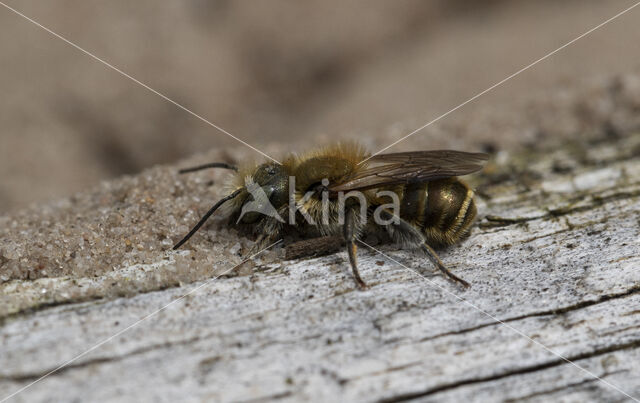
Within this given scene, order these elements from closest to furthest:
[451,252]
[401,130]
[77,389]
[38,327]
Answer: [77,389], [38,327], [451,252], [401,130]

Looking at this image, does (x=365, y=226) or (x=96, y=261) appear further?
(x=365, y=226)

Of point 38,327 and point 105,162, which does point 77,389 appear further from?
point 105,162

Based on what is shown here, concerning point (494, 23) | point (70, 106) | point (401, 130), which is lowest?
point (401, 130)

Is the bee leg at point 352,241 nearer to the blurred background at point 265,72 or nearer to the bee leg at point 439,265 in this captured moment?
the bee leg at point 439,265

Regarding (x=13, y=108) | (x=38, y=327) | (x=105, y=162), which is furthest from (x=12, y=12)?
(x=38, y=327)

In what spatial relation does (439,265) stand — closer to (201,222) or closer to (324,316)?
(324,316)

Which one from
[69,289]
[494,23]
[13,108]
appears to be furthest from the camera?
[494,23]

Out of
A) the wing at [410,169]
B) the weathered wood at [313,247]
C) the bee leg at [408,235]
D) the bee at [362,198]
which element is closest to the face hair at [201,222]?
the bee at [362,198]
